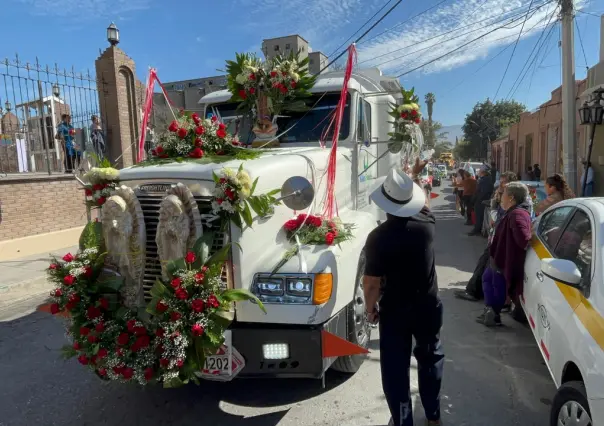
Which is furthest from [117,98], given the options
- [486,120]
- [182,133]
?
[486,120]

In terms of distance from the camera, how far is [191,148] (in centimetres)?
366

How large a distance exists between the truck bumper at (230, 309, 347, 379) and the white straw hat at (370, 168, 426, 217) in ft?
3.08

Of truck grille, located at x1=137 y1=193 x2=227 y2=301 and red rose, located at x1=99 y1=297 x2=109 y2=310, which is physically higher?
truck grille, located at x1=137 y1=193 x2=227 y2=301

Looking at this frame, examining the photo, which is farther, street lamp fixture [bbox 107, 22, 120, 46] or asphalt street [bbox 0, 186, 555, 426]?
street lamp fixture [bbox 107, 22, 120, 46]

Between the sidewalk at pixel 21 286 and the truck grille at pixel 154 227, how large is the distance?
11.0 feet

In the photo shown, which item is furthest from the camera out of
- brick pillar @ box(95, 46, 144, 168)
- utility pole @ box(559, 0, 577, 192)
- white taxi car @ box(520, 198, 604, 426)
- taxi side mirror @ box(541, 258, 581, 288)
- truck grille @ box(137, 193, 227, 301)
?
brick pillar @ box(95, 46, 144, 168)

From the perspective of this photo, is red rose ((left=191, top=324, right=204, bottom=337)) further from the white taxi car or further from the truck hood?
the white taxi car

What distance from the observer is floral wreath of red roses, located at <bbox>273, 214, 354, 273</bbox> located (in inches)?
131

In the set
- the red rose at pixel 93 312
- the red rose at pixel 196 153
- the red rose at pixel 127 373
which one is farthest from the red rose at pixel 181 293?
the red rose at pixel 196 153

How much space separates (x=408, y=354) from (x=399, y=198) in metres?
1.10

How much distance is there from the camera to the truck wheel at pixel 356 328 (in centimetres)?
360

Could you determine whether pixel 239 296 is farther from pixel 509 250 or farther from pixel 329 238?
pixel 509 250

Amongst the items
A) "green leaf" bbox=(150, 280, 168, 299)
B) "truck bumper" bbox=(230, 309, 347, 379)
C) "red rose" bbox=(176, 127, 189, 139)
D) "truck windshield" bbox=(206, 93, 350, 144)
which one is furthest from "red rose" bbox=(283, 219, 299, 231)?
"truck windshield" bbox=(206, 93, 350, 144)

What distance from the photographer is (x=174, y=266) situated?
2834mm
